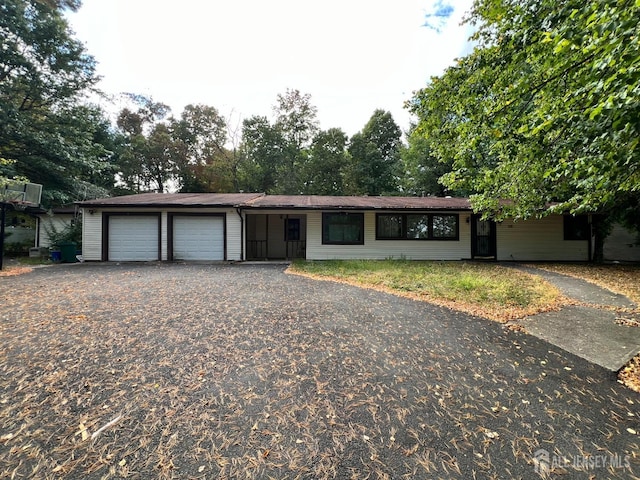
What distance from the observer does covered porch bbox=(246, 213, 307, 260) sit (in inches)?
555

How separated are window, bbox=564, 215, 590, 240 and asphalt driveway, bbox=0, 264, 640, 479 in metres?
11.7

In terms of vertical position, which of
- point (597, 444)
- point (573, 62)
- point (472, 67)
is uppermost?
point (472, 67)

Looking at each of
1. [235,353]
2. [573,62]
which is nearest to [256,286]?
[235,353]

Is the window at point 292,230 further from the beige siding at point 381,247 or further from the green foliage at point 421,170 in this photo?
the green foliage at point 421,170

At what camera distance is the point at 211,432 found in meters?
1.95

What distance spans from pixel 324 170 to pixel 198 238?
1415cm

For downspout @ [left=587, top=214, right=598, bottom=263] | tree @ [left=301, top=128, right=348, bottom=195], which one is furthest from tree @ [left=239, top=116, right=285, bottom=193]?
downspout @ [left=587, top=214, right=598, bottom=263]

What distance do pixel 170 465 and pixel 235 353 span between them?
1494 mm

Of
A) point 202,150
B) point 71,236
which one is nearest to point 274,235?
point 71,236

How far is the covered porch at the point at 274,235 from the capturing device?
46.3 ft

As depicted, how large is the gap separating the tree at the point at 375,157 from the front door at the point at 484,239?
10.8 metres

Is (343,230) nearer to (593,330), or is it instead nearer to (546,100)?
(546,100)

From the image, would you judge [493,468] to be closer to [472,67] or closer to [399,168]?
[472,67]

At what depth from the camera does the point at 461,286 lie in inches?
259
